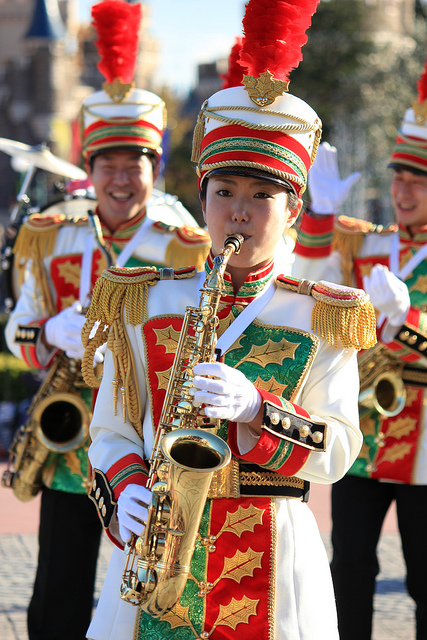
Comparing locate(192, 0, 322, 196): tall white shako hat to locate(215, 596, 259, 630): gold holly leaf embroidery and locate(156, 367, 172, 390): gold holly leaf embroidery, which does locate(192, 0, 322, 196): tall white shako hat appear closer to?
locate(156, 367, 172, 390): gold holly leaf embroidery

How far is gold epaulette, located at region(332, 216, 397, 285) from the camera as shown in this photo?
14.6 ft

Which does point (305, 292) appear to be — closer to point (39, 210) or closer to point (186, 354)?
point (186, 354)

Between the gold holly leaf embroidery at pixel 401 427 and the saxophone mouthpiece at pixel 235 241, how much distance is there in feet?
6.47

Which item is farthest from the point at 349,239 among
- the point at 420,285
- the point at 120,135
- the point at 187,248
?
the point at 120,135

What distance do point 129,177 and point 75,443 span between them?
1.13 m

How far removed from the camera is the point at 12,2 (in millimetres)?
42438

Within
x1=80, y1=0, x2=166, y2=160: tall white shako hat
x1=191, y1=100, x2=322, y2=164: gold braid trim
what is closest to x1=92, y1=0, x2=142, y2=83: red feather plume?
x1=80, y1=0, x2=166, y2=160: tall white shako hat

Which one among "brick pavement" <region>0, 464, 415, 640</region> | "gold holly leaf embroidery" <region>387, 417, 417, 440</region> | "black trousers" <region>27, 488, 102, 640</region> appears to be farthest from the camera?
"brick pavement" <region>0, 464, 415, 640</region>

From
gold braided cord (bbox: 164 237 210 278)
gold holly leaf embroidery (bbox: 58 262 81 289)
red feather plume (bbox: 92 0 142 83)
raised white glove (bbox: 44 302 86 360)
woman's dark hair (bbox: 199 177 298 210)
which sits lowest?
woman's dark hair (bbox: 199 177 298 210)

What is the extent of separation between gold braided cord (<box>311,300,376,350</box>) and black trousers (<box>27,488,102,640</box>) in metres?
1.71

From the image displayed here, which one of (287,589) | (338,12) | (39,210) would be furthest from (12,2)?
(287,589)

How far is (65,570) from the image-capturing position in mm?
3775

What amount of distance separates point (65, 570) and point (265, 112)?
2.10 meters

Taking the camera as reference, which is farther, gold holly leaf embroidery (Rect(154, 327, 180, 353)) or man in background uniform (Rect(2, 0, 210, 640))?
man in background uniform (Rect(2, 0, 210, 640))
